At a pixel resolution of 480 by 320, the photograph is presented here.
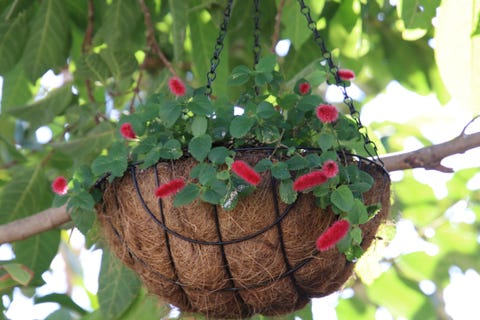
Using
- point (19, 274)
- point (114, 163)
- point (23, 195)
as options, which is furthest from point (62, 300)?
point (114, 163)

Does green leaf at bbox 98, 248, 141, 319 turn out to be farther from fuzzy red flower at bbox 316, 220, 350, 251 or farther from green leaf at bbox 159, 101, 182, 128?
fuzzy red flower at bbox 316, 220, 350, 251

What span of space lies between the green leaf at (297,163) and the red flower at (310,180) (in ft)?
0.15

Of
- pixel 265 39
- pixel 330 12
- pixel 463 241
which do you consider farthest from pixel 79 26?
pixel 463 241

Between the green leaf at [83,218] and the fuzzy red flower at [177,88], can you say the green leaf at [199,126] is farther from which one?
the green leaf at [83,218]

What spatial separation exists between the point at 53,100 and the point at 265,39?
54cm

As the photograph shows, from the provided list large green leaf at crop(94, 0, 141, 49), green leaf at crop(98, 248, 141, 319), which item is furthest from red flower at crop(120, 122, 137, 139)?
large green leaf at crop(94, 0, 141, 49)

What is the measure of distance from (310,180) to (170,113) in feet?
0.85

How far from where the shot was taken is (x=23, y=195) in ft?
6.79

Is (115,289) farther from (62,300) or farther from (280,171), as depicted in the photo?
(280,171)

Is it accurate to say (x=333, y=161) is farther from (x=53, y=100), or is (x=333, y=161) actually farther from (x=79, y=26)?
(x=79, y=26)

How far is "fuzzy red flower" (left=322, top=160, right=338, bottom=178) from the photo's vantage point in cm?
114

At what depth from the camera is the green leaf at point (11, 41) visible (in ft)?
6.73

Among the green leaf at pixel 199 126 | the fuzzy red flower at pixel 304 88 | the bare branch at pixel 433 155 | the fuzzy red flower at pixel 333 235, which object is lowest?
the bare branch at pixel 433 155

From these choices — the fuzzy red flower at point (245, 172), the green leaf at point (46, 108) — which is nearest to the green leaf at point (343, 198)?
the fuzzy red flower at point (245, 172)
